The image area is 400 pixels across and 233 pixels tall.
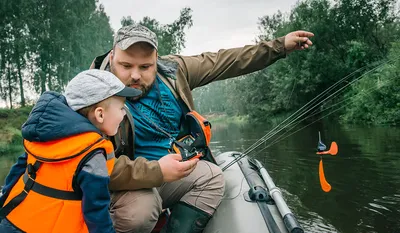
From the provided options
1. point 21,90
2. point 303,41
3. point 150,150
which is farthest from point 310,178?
point 21,90

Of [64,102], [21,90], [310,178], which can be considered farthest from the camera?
[21,90]

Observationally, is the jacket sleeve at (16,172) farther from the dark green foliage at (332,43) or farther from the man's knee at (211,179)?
the dark green foliage at (332,43)

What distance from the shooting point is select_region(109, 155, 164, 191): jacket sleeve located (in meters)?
1.89

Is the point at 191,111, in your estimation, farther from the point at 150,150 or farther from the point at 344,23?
the point at 344,23

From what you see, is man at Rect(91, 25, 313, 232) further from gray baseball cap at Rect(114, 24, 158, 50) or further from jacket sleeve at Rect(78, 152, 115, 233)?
jacket sleeve at Rect(78, 152, 115, 233)

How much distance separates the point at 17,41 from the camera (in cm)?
2367

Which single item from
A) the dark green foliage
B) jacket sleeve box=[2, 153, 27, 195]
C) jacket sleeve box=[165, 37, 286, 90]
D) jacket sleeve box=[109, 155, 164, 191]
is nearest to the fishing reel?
jacket sleeve box=[109, 155, 164, 191]

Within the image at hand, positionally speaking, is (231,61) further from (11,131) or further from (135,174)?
(11,131)

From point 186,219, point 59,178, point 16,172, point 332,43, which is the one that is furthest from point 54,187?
point 332,43

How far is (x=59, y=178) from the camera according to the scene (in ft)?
5.01

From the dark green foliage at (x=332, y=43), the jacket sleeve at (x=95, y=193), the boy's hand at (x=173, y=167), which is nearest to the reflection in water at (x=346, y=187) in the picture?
the boy's hand at (x=173, y=167)

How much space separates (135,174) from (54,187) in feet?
1.51

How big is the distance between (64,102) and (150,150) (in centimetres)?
74

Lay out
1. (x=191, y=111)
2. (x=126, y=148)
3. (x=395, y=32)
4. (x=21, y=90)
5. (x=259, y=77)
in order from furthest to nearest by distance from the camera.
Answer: (x=259, y=77), (x=21, y=90), (x=395, y=32), (x=191, y=111), (x=126, y=148)
